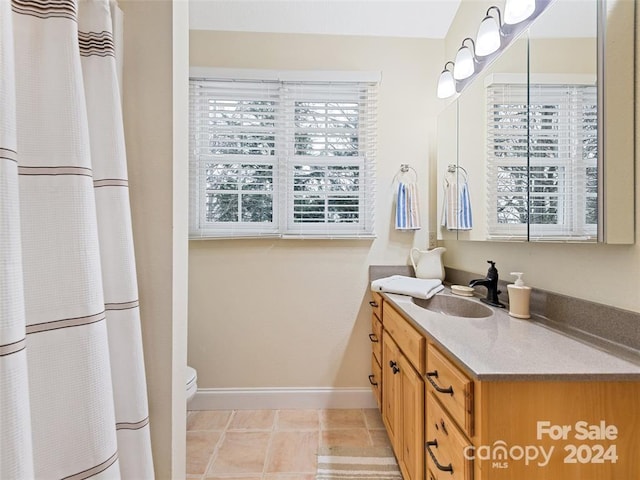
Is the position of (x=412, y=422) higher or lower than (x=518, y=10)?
lower

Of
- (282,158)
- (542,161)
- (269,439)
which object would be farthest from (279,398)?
(542,161)

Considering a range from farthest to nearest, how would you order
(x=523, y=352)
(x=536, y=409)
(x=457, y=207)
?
(x=457, y=207), (x=523, y=352), (x=536, y=409)

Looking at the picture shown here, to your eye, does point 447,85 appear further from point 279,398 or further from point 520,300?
point 279,398

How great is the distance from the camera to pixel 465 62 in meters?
1.80

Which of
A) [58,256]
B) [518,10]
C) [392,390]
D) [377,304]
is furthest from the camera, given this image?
[377,304]

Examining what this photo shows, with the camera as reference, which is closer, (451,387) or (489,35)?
(451,387)

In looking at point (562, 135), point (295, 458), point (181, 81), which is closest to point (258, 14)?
point (181, 81)

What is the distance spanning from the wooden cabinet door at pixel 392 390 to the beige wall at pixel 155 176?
1.03 meters

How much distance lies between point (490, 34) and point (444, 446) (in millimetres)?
1842

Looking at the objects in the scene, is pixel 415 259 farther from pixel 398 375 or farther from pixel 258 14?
pixel 258 14

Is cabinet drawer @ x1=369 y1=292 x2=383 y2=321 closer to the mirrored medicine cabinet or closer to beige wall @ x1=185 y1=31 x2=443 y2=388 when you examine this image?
beige wall @ x1=185 y1=31 x2=443 y2=388

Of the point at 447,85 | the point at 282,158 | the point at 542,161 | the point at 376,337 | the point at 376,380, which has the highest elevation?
the point at 447,85

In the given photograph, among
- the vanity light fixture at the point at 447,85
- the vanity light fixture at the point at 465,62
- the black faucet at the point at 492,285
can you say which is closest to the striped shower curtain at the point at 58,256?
the black faucet at the point at 492,285

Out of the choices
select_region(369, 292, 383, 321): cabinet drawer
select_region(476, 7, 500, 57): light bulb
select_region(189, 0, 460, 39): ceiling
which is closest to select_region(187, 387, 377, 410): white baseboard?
select_region(369, 292, 383, 321): cabinet drawer
